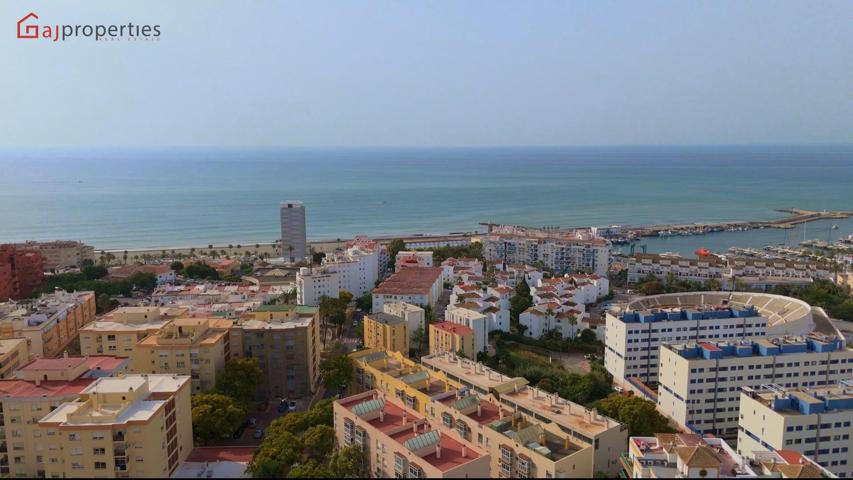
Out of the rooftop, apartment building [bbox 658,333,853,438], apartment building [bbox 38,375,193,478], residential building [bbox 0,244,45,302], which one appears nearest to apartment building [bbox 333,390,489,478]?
apartment building [bbox 38,375,193,478]

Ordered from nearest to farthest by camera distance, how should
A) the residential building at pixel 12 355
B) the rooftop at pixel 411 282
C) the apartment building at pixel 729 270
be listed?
the residential building at pixel 12 355, the rooftop at pixel 411 282, the apartment building at pixel 729 270

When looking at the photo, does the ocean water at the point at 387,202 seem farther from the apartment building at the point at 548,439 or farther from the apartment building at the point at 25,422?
the apartment building at the point at 25,422

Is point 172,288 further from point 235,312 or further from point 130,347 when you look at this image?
point 130,347

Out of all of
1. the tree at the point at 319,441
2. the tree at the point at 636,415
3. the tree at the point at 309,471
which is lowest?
the tree at the point at 636,415

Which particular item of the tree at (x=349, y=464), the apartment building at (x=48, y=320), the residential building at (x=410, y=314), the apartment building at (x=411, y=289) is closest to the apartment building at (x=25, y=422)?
the tree at (x=349, y=464)

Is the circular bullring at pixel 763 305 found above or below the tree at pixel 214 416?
above

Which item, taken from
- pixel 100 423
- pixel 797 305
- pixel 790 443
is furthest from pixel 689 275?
pixel 100 423

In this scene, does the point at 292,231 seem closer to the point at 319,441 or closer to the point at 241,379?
the point at 241,379
